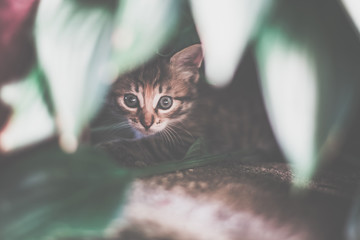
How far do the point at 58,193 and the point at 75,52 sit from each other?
0.58 ft

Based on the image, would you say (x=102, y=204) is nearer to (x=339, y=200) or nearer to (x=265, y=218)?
(x=265, y=218)

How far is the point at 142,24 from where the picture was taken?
320 millimetres

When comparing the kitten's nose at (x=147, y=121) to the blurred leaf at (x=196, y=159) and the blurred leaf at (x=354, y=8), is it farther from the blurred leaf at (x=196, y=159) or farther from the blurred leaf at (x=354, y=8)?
the blurred leaf at (x=354, y=8)

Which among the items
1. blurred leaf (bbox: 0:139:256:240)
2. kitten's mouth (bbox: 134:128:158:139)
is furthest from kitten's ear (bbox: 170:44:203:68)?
blurred leaf (bbox: 0:139:256:240)

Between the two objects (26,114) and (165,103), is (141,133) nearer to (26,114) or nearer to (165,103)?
(165,103)

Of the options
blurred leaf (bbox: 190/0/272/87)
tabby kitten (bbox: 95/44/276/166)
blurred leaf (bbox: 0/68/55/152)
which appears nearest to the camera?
blurred leaf (bbox: 190/0/272/87)

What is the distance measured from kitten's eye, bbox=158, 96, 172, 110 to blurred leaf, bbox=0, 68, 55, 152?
1.48ft

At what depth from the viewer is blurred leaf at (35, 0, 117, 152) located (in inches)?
13.9

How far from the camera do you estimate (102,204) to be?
1.29 feet

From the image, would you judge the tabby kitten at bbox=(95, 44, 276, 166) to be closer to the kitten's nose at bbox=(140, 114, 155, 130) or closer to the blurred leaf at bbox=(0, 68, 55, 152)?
the kitten's nose at bbox=(140, 114, 155, 130)

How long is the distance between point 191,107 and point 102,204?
2.09ft

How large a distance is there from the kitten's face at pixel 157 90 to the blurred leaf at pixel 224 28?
19.9 inches

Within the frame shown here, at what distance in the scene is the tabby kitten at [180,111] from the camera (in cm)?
78

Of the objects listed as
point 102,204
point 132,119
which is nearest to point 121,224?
point 102,204
